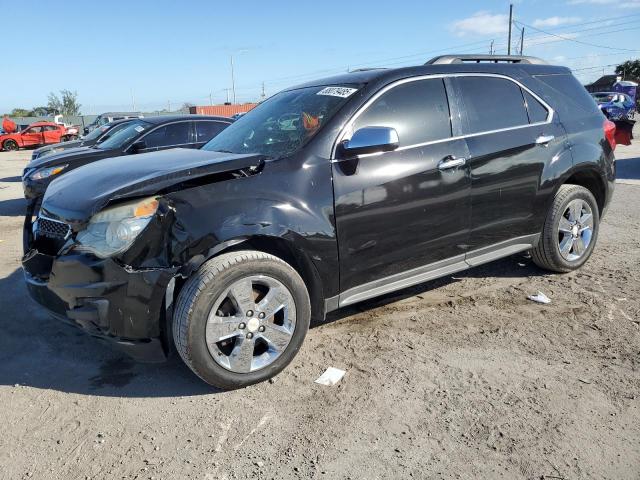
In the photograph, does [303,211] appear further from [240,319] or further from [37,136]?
[37,136]

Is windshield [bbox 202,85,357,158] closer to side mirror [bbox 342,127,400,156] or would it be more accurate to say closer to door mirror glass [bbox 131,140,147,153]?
side mirror [bbox 342,127,400,156]

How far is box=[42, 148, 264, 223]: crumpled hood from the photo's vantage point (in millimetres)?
2818

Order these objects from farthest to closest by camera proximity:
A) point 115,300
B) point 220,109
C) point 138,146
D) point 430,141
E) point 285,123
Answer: point 220,109 → point 138,146 → point 285,123 → point 430,141 → point 115,300

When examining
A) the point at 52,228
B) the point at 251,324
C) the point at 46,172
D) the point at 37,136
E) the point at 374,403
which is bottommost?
the point at 374,403

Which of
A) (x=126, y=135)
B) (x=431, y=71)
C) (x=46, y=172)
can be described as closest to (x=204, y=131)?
(x=126, y=135)

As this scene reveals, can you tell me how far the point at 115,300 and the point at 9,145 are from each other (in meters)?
31.2

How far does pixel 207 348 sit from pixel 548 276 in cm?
340

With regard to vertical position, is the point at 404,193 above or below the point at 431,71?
below

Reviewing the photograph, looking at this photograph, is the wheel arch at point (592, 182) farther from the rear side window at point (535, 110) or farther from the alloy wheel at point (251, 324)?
the alloy wheel at point (251, 324)

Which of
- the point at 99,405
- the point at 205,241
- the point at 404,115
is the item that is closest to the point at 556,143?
the point at 404,115

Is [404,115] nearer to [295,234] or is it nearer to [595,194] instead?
[295,234]

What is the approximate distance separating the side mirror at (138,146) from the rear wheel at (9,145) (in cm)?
2531

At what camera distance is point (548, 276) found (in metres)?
4.71

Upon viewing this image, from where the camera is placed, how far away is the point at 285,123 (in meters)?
3.71
